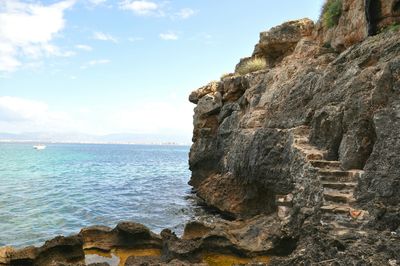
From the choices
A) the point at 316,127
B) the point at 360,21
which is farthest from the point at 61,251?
the point at 360,21

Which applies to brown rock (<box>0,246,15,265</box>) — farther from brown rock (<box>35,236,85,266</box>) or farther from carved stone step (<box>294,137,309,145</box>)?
carved stone step (<box>294,137,309,145</box>)

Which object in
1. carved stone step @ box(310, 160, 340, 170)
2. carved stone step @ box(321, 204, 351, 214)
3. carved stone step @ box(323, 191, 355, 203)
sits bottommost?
carved stone step @ box(321, 204, 351, 214)

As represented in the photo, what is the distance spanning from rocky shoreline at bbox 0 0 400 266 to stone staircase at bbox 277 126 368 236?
0.03 meters

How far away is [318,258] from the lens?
7.29 metres

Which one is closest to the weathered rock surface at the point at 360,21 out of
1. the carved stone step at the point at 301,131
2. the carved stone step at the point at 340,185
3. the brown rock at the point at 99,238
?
the carved stone step at the point at 301,131

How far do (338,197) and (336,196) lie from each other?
0.06m

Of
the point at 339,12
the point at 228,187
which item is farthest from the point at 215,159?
the point at 339,12

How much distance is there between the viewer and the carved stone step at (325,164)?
12.4 metres

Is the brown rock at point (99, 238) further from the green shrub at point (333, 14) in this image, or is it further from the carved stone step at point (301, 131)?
the green shrub at point (333, 14)

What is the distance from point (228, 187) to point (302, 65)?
355 inches

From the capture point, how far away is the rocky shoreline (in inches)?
365

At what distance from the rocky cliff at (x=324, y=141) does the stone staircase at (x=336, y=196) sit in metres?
0.03

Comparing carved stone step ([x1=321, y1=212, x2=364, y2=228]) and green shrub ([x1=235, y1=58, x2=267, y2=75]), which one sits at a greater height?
green shrub ([x1=235, y1=58, x2=267, y2=75])

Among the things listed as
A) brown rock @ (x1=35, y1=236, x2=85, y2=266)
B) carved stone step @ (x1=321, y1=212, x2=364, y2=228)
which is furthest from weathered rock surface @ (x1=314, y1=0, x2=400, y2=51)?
brown rock @ (x1=35, y1=236, x2=85, y2=266)
